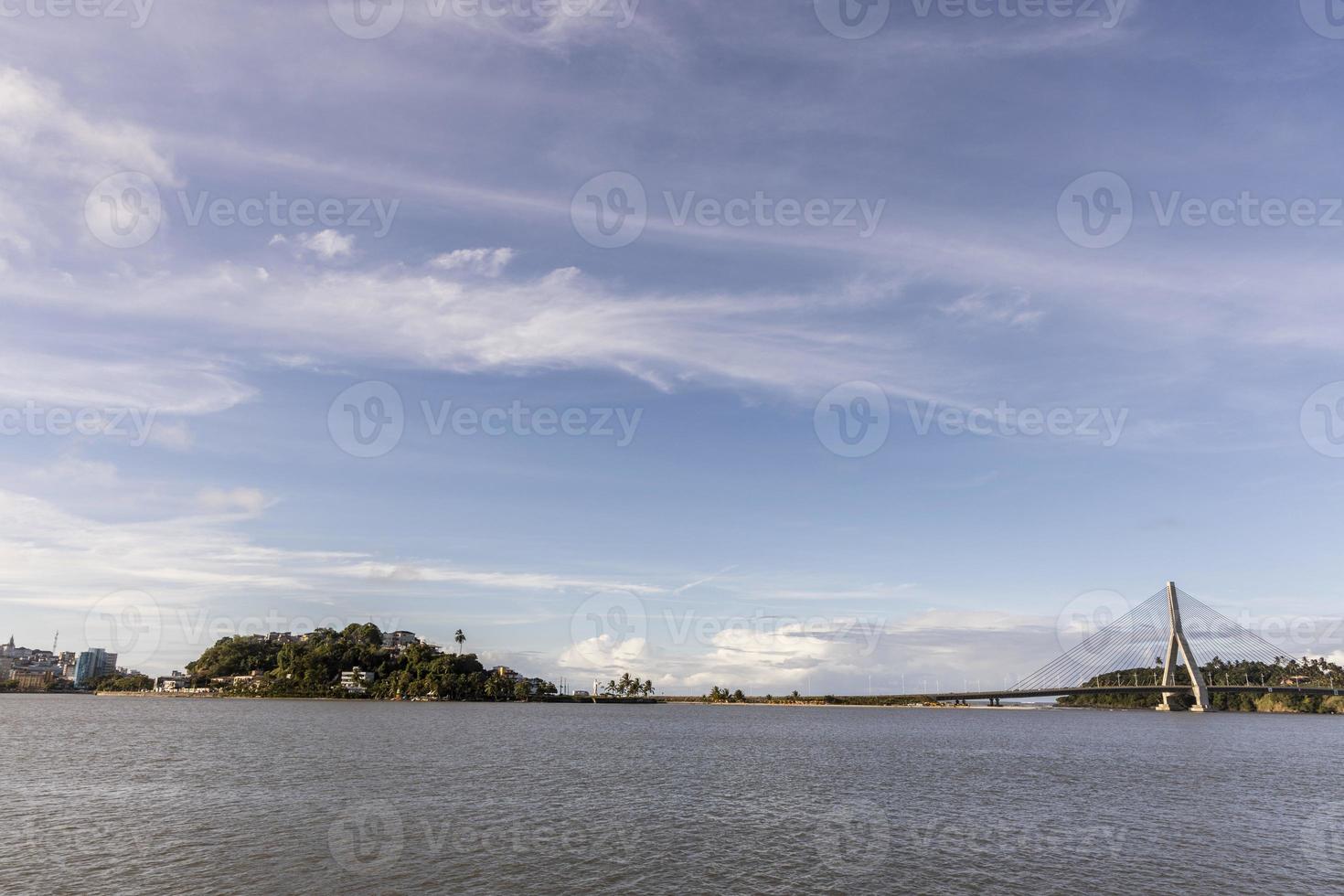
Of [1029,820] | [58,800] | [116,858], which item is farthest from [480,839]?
[1029,820]

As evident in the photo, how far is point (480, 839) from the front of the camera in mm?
40812

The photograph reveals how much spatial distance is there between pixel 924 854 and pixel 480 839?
23.5 m

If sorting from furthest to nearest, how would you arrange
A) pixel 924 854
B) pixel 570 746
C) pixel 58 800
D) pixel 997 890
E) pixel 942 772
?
1. pixel 570 746
2. pixel 942 772
3. pixel 58 800
4. pixel 924 854
5. pixel 997 890

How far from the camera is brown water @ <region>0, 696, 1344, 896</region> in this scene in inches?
1355

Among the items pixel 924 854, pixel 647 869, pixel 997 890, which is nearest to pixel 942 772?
pixel 924 854

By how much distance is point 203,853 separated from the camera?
36406 mm

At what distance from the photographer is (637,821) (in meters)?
47.1

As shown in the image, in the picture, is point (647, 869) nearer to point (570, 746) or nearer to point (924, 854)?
point (924, 854)

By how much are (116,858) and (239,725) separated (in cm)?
10672

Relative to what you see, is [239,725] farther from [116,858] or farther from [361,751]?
[116,858]

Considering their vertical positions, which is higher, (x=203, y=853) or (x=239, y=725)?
(x=203, y=853)

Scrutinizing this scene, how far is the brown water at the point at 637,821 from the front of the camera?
3441 cm

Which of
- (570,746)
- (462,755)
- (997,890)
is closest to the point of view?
(997,890)

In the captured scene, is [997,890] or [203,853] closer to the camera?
[997,890]
